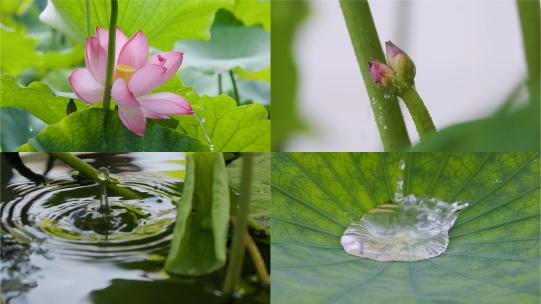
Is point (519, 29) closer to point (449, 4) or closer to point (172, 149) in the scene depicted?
point (449, 4)

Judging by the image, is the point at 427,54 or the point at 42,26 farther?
the point at 42,26

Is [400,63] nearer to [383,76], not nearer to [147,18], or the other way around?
[383,76]

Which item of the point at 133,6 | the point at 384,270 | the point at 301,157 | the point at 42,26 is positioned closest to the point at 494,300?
the point at 384,270

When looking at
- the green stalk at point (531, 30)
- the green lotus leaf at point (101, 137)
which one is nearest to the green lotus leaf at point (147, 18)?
the green lotus leaf at point (101, 137)

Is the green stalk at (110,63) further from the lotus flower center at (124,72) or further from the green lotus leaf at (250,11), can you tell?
the green lotus leaf at (250,11)

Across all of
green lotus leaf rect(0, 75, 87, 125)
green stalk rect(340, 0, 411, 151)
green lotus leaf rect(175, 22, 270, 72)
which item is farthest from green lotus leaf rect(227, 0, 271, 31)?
green lotus leaf rect(0, 75, 87, 125)
